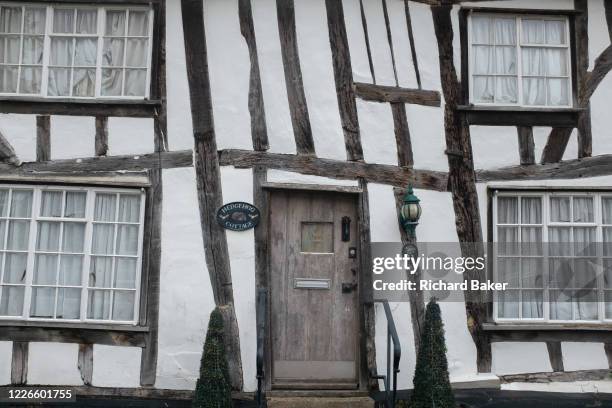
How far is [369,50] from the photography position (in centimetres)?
797

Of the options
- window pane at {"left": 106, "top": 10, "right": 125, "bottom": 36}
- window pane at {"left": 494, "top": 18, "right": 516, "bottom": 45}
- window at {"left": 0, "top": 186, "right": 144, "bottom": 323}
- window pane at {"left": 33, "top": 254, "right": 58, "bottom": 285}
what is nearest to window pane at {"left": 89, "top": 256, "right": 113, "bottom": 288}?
window at {"left": 0, "top": 186, "right": 144, "bottom": 323}

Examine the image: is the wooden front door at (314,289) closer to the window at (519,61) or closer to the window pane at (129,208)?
the window pane at (129,208)

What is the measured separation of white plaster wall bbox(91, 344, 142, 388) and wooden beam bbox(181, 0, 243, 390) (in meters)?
1.06

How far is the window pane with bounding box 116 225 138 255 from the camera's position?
7.71 meters

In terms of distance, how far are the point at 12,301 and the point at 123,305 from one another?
1.26m

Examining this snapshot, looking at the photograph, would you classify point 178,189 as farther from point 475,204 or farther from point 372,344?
point 475,204

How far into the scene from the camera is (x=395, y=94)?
795cm

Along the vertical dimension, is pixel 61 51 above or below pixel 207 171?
above

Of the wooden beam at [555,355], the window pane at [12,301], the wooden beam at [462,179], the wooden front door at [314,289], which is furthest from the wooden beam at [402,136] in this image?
the window pane at [12,301]

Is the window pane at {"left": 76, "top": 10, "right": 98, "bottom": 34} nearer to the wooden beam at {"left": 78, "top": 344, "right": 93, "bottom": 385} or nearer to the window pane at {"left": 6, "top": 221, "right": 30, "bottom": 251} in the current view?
the window pane at {"left": 6, "top": 221, "right": 30, "bottom": 251}

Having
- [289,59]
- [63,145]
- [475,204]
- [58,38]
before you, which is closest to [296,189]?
[289,59]

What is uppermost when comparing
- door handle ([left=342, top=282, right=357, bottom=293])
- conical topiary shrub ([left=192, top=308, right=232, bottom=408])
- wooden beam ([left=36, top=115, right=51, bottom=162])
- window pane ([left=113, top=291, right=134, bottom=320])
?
wooden beam ([left=36, top=115, right=51, bottom=162])

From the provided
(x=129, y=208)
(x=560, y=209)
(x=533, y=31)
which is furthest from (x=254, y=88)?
(x=560, y=209)

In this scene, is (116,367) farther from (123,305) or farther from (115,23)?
(115,23)
